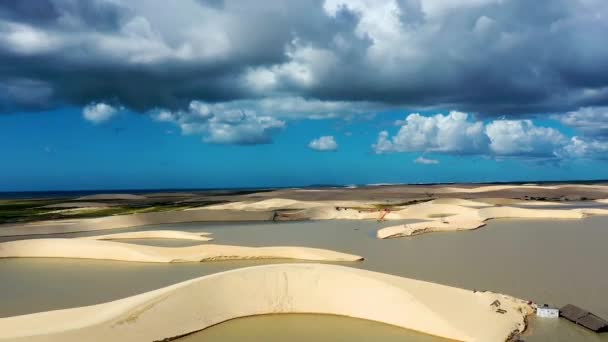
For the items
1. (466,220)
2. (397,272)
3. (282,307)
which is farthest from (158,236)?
(282,307)

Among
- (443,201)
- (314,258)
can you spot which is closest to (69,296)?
(314,258)

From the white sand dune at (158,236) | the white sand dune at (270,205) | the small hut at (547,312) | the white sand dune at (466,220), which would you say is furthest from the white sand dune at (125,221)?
the small hut at (547,312)

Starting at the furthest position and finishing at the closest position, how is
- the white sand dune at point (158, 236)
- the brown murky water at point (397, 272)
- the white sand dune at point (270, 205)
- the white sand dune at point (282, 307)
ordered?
the white sand dune at point (270, 205)
the white sand dune at point (158, 236)
the brown murky water at point (397, 272)
the white sand dune at point (282, 307)

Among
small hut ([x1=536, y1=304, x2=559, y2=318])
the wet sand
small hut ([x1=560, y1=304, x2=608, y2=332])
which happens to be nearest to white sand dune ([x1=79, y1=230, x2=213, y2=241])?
the wet sand

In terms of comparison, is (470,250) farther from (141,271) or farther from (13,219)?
(13,219)

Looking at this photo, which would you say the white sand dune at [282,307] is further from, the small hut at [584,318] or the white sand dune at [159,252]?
the white sand dune at [159,252]
